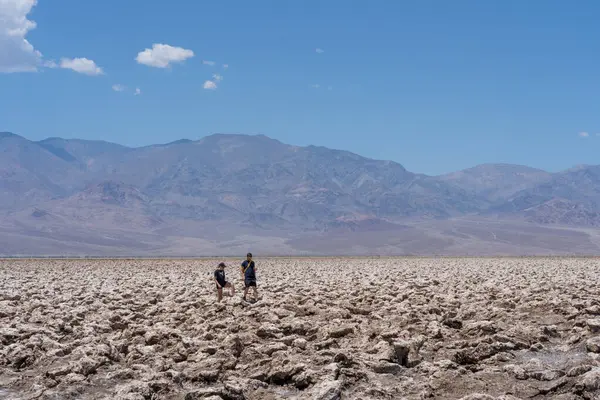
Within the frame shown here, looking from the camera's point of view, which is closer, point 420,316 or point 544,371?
point 544,371

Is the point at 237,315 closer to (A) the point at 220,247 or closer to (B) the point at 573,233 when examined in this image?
(A) the point at 220,247

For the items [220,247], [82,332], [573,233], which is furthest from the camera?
[573,233]

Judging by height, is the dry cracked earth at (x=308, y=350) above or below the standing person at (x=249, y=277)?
below

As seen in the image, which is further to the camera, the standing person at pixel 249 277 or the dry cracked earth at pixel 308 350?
the standing person at pixel 249 277

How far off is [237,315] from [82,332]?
2.55 metres

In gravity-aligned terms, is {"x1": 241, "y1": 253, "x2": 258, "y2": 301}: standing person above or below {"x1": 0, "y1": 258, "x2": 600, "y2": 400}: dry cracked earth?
above

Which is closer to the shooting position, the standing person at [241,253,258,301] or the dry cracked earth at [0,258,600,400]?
the dry cracked earth at [0,258,600,400]

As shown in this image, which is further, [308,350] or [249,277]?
[249,277]

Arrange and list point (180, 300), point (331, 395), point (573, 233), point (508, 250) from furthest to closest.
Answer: point (573, 233)
point (508, 250)
point (180, 300)
point (331, 395)

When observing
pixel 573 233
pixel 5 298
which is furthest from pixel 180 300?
pixel 573 233

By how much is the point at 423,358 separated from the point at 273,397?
6.92ft

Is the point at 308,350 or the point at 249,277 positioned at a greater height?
the point at 249,277

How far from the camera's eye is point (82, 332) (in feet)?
30.5

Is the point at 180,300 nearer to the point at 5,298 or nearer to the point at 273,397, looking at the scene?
the point at 5,298
